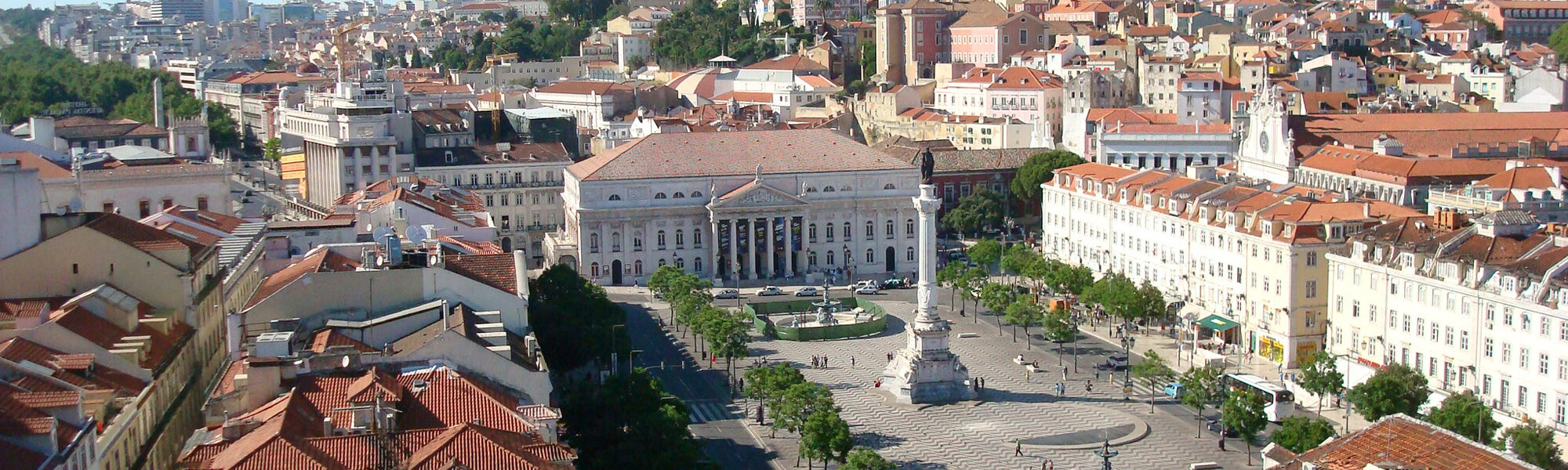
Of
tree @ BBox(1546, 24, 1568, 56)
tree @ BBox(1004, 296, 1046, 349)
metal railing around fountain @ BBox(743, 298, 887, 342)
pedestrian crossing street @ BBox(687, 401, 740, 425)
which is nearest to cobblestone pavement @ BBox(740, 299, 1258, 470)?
pedestrian crossing street @ BBox(687, 401, 740, 425)

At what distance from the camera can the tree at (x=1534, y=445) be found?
166 ft

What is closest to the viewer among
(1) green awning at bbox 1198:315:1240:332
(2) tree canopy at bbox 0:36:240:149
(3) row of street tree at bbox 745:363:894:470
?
(3) row of street tree at bbox 745:363:894:470

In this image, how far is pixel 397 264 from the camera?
1956 inches

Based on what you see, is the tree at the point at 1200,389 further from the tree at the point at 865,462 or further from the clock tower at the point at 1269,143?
the clock tower at the point at 1269,143

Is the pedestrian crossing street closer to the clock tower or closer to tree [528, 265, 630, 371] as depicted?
tree [528, 265, 630, 371]

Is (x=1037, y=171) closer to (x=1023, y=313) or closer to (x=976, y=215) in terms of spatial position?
(x=976, y=215)

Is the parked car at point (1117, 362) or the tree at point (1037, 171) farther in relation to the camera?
the tree at point (1037, 171)

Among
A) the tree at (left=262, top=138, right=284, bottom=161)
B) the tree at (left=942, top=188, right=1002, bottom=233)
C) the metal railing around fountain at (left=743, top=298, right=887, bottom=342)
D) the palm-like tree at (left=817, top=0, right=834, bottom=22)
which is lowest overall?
the metal railing around fountain at (left=743, top=298, right=887, bottom=342)

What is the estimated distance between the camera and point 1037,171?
114 meters

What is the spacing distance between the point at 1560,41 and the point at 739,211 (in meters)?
89.4

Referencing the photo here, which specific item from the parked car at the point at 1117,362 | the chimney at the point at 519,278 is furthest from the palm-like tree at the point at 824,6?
the chimney at the point at 519,278

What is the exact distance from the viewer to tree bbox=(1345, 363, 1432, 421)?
193 feet

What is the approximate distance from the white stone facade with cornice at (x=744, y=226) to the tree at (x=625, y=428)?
50.4 meters

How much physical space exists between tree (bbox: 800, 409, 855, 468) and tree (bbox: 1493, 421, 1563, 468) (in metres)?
17.1
